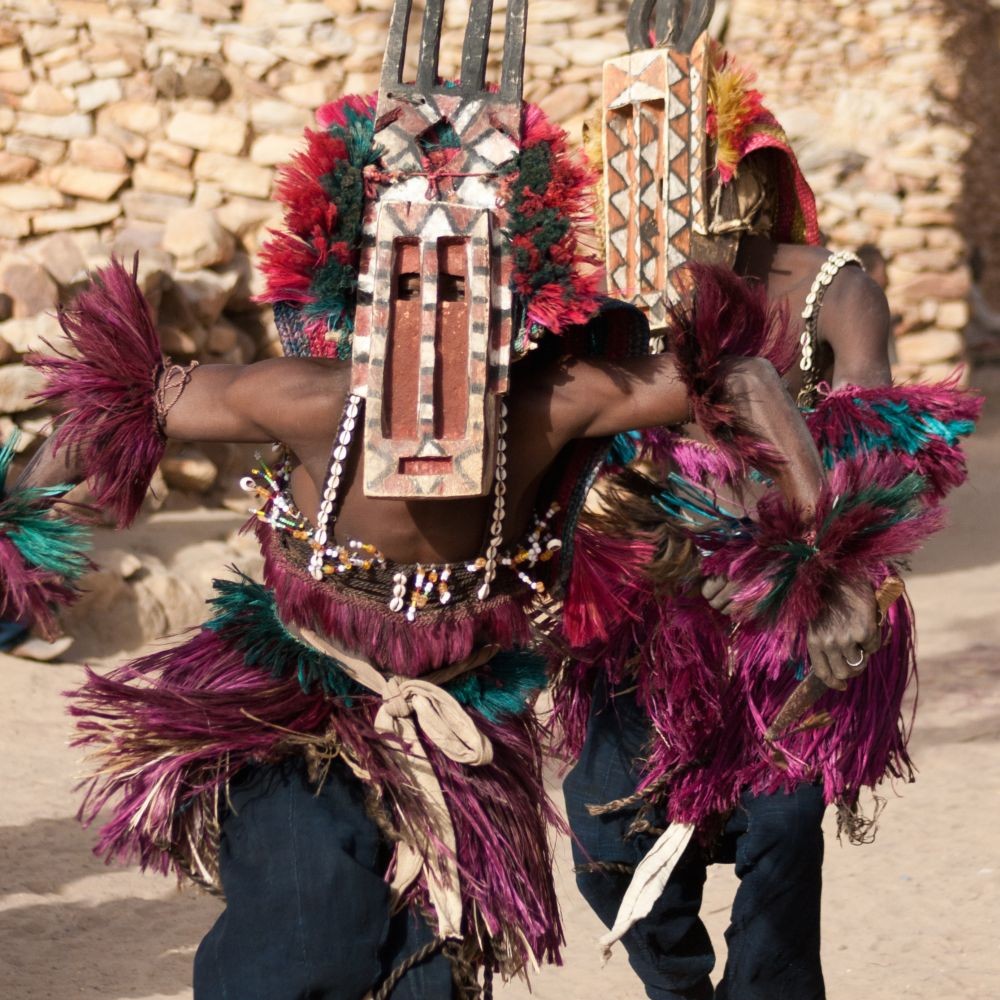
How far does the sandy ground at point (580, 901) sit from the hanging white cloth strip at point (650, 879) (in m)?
1.03

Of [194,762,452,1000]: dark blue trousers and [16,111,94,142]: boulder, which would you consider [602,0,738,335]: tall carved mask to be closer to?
[194,762,452,1000]: dark blue trousers

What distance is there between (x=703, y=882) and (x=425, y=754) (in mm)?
1127

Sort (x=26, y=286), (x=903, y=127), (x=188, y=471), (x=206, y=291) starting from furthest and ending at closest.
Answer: (x=903, y=127)
(x=206, y=291)
(x=188, y=471)
(x=26, y=286)

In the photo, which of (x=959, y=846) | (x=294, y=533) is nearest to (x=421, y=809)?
(x=294, y=533)

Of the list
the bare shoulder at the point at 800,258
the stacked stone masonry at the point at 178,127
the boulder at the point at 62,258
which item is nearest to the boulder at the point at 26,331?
the stacked stone masonry at the point at 178,127

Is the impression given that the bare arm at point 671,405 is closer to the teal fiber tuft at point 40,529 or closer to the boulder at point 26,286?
the teal fiber tuft at point 40,529

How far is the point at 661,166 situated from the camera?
368cm

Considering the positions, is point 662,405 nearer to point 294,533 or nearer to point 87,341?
point 294,533

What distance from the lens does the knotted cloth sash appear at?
279 centimetres

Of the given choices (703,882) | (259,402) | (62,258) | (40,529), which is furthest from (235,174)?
(259,402)

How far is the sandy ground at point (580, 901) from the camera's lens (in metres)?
4.45

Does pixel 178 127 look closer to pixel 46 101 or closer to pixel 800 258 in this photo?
pixel 46 101

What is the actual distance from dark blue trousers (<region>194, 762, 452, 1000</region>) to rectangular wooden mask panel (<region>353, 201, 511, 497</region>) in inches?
21.8

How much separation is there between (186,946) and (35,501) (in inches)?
88.4
